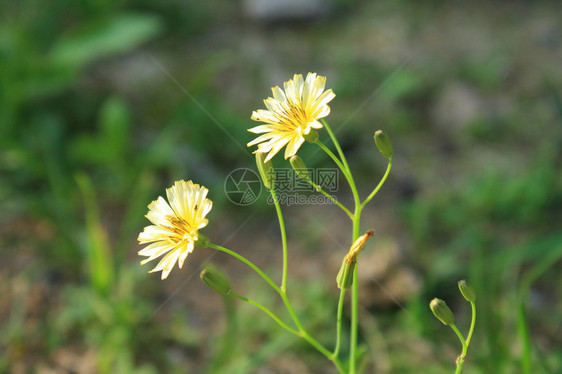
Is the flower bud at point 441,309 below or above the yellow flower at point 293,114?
below

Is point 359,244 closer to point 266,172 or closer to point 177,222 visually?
point 266,172

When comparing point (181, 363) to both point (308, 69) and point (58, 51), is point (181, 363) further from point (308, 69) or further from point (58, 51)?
point (308, 69)

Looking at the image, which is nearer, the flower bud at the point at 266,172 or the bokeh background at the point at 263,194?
the flower bud at the point at 266,172

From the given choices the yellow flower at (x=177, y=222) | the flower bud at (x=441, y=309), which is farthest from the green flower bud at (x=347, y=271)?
the yellow flower at (x=177, y=222)

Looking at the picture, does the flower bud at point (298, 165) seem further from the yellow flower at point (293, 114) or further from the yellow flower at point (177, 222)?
the yellow flower at point (177, 222)

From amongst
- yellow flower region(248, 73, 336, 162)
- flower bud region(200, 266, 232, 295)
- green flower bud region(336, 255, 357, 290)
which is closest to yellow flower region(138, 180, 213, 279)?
flower bud region(200, 266, 232, 295)

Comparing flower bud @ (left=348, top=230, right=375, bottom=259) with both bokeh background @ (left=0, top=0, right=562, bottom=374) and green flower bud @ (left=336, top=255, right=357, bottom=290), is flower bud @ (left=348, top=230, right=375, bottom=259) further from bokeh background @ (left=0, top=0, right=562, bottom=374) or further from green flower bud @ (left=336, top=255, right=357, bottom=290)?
bokeh background @ (left=0, top=0, right=562, bottom=374)

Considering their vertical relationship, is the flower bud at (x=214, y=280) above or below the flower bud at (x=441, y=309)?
above

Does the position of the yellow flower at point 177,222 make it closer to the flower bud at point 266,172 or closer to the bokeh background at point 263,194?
the flower bud at point 266,172
